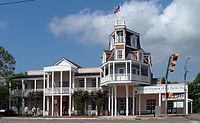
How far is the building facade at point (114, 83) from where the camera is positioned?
40.7m

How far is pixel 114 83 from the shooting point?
40875mm

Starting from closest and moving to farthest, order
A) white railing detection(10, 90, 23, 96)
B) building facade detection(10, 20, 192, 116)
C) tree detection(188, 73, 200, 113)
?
1. building facade detection(10, 20, 192, 116)
2. white railing detection(10, 90, 23, 96)
3. tree detection(188, 73, 200, 113)

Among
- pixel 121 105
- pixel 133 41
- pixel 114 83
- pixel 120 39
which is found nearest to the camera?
pixel 114 83

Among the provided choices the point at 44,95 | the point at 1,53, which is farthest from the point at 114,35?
the point at 1,53

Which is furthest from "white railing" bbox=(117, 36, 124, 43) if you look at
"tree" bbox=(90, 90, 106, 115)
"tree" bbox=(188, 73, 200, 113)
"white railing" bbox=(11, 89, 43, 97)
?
"tree" bbox=(188, 73, 200, 113)

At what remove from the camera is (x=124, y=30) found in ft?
142

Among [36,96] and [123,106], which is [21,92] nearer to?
[36,96]

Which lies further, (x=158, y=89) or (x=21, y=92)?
(x=21, y=92)

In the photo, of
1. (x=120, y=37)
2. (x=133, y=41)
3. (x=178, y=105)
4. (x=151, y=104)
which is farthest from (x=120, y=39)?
(x=178, y=105)

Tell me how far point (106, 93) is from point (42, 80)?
12.3m

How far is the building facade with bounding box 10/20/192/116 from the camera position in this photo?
4072 centimetres

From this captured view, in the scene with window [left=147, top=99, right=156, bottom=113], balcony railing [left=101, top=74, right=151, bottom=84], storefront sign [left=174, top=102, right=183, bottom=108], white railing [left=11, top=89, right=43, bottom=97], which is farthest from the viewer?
white railing [left=11, top=89, right=43, bottom=97]

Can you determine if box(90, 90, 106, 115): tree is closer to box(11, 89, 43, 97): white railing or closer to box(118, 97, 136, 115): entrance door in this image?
box(118, 97, 136, 115): entrance door

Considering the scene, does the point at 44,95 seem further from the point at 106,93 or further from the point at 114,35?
the point at 114,35
